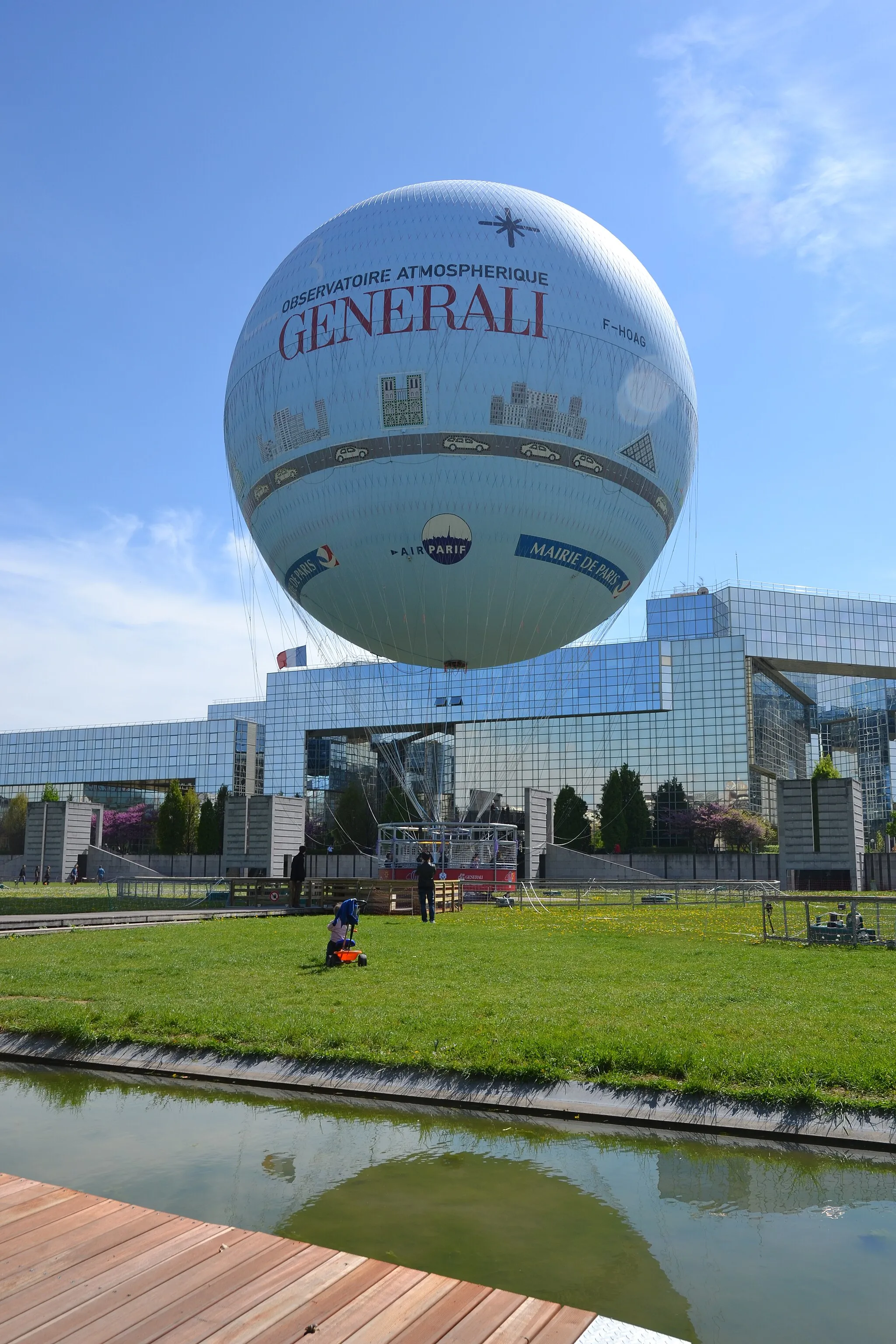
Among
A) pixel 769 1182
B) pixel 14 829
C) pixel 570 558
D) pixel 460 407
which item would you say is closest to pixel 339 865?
pixel 570 558

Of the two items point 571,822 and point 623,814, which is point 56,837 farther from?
point 623,814

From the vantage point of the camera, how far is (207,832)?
102 m

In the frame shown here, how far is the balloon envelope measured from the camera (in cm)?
2681

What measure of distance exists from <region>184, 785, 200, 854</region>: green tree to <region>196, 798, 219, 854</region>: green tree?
2.77 feet

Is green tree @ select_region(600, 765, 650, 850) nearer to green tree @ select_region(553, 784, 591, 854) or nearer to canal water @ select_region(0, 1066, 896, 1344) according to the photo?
green tree @ select_region(553, 784, 591, 854)

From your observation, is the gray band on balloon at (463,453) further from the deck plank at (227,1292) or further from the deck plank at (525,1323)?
the deck plank at (525,1323)

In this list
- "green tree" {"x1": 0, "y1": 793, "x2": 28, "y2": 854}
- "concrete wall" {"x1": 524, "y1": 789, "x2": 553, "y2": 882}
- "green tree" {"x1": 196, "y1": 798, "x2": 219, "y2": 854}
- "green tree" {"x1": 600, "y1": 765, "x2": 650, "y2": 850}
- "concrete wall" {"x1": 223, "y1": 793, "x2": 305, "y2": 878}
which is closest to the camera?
"concrete wall" {"x1": 223, "y1": 793, "x2": 305, "y2": 878}

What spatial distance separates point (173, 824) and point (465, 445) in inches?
3414

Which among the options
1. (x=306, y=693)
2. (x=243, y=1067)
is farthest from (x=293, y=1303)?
(x=306, y=693)

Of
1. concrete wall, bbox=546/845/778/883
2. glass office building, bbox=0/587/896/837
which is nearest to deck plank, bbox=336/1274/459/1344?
concrete wall, bbox=546/845/778/883

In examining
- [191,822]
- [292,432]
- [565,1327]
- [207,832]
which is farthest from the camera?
[191,822]

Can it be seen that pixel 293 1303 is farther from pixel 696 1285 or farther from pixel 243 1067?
pixel 243 1067

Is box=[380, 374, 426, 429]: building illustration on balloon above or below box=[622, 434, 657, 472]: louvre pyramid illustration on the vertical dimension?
above

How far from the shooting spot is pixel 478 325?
26.5m
